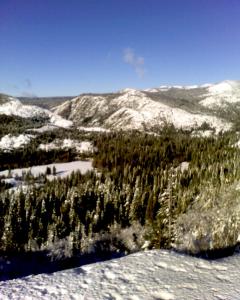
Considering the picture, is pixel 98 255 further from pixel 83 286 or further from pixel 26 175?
pixel 26 175

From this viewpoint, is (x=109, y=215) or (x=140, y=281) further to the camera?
(x=109, y=215)

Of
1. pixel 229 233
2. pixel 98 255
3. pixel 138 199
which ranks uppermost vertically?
pixel 229 233

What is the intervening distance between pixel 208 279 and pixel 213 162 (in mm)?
176313

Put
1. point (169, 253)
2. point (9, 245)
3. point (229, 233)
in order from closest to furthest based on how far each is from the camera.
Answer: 1. point (169, 253)
2. point (229, 233)
3. point (9, 245)

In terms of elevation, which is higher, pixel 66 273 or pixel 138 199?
pixel 66 273

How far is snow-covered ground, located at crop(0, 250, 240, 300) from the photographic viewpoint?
1333 cm

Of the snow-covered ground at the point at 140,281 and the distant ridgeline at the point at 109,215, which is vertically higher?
the snow-covered ground at the point at 140,281

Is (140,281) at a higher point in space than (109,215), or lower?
higher

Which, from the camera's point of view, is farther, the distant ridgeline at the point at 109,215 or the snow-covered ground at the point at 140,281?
the distant ridgeline at the point at 109,215

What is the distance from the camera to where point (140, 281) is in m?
14.3

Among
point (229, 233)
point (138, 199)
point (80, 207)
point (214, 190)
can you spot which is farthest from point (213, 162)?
point (229, 233)

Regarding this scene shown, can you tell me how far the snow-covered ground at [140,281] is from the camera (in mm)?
13328

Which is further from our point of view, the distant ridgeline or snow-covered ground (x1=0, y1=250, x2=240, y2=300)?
the distant ridgeline

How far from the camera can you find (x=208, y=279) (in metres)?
14.3
